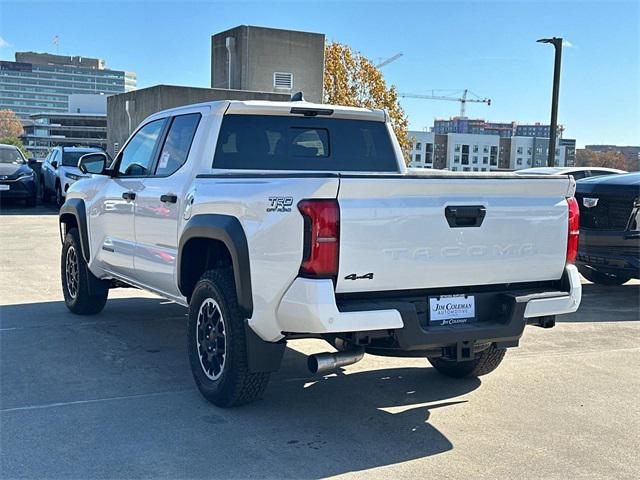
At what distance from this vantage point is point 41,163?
24.4 meters

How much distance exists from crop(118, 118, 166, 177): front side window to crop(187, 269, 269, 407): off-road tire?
1.76 meters

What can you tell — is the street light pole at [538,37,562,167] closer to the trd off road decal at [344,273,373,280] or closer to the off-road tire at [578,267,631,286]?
the off-road tire at [578,267,631,286]

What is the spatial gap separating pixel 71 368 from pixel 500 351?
332 centimetres

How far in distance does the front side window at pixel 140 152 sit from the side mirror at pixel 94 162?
0.95ft

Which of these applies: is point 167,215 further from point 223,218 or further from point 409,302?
point 409,302

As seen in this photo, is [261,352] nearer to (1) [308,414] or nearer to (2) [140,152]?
(1) [308,414]

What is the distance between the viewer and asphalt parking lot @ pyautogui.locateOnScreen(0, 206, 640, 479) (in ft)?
13.2

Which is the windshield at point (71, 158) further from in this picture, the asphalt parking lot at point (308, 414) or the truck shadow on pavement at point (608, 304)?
the truck shadow on pavement at point (608, 304)

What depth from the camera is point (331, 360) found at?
431 cm

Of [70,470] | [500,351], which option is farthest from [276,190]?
[500,351]

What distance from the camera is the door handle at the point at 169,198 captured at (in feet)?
17.8

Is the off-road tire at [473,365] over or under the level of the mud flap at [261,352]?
under

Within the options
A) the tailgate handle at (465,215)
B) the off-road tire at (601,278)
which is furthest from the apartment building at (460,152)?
the tailgate handle at (465,215)

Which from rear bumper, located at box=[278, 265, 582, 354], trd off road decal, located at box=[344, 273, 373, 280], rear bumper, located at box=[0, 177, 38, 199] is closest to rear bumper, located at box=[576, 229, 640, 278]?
rear bumper, located at box=[278, 265, 582, 354]
